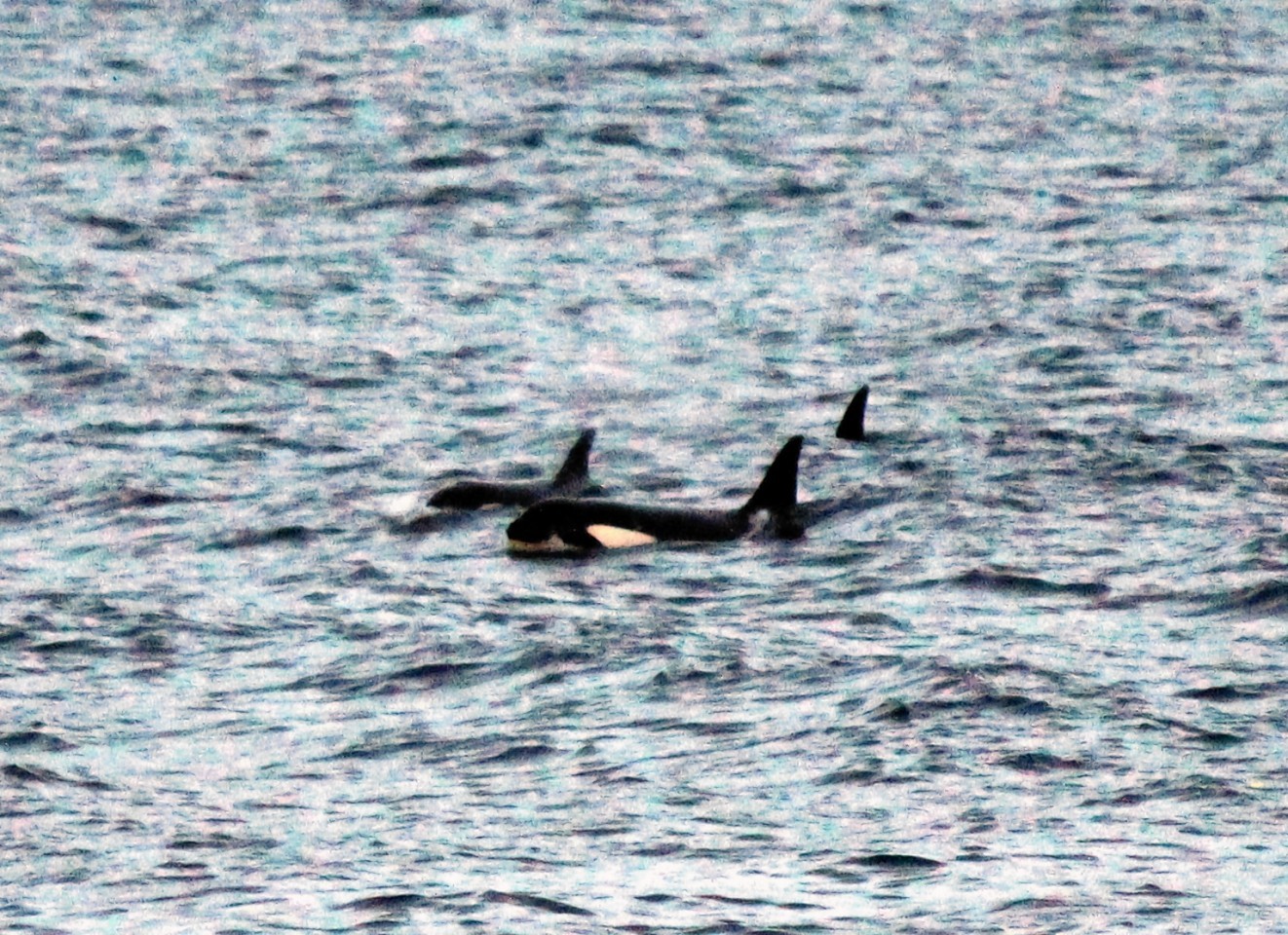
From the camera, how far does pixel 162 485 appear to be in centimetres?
2394

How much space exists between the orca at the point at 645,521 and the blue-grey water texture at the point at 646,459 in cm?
31

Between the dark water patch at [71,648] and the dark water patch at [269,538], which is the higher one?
the dark water patch at [269,538]

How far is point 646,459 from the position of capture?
977 inches

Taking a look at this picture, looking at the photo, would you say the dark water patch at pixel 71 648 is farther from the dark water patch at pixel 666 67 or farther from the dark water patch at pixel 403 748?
the dark water patch at pixel 666 67

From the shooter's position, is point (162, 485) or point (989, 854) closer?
point (989, 854)

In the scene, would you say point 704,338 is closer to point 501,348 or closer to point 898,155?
point 501,348

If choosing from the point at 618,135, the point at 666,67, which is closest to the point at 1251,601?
the point at 618,135

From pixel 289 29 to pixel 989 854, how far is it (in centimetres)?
3147

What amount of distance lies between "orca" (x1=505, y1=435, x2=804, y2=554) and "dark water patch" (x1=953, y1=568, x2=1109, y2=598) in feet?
5.89

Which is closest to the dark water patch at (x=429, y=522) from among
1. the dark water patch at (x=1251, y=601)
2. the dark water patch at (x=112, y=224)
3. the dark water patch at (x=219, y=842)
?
the dark water patch at (x=1251, y=601)

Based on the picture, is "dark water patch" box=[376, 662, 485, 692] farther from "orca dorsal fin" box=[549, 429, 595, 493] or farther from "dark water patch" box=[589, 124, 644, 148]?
"dark water patch" box=[589, 124, 644, 148]

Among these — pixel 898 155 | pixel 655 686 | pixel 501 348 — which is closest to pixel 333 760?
pixel 655 686

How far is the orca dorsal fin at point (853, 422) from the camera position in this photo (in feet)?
81.6

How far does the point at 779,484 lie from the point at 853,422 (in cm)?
300
